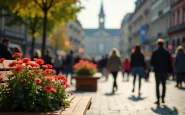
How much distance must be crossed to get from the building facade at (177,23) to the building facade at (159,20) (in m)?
2.05

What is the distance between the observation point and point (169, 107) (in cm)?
961

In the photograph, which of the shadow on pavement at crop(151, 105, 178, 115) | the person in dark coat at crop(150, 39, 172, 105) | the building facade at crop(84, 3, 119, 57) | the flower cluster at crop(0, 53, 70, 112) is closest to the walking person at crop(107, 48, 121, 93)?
the person in dark coat at crop(150, 39, 172, 105)

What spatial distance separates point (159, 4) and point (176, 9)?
10923 mm

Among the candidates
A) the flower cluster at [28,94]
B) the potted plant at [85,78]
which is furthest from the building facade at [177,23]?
the flower cluster at [28,94]

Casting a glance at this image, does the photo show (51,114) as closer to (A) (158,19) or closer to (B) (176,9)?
(B) (176,9)

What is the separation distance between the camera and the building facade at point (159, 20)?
155ft

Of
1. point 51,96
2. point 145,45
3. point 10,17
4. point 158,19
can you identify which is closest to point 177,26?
point 158,19

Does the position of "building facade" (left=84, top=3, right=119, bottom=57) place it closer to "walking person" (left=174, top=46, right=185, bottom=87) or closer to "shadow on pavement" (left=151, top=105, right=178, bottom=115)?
"walking person" (left=174, top=46, right=185, bottom=87)

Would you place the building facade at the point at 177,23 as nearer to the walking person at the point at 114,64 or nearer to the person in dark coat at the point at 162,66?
the walking person at the point at 114,64

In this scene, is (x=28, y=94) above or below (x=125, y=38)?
below

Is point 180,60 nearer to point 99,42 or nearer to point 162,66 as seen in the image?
point 162,66

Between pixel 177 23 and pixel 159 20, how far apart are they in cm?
1087

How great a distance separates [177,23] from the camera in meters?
41.7

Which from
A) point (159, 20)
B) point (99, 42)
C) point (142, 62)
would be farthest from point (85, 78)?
point (99, 42)
